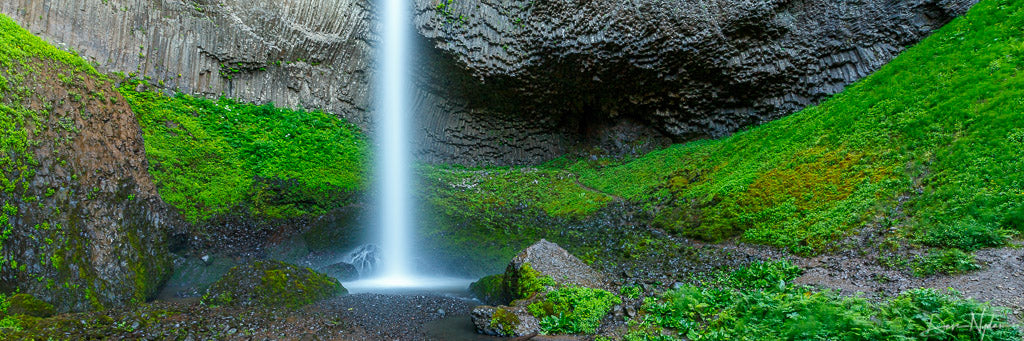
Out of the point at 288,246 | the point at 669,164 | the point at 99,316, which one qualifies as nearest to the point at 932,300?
the point at 99,316

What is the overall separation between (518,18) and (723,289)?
14.6 meters

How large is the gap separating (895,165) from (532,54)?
13.1 meters

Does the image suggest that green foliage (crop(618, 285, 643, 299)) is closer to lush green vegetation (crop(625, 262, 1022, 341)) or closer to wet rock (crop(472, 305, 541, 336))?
lush green vegetation (crop(625, 262, 1022, 341))

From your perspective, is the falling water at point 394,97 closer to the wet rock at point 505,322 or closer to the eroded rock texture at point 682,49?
the eroded rock texture at point 682,49

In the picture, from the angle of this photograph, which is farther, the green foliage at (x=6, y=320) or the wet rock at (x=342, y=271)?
the wet rock at (x=342, y=271)

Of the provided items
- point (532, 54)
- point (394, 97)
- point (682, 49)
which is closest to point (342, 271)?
point (394, 97)

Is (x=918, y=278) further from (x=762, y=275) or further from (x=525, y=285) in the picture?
(x=525, y=285)

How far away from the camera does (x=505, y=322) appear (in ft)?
20.3

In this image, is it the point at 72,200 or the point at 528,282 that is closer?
the point at 72,200

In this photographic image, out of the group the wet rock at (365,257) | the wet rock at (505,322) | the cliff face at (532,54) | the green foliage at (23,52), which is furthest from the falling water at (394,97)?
the wet rock at (505,322)

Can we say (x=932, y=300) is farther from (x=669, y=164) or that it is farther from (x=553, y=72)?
(x=553, y=72)

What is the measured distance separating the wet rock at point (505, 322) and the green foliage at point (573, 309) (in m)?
0.13

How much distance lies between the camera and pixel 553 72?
19469mm

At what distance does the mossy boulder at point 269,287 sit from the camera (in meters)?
7.05
